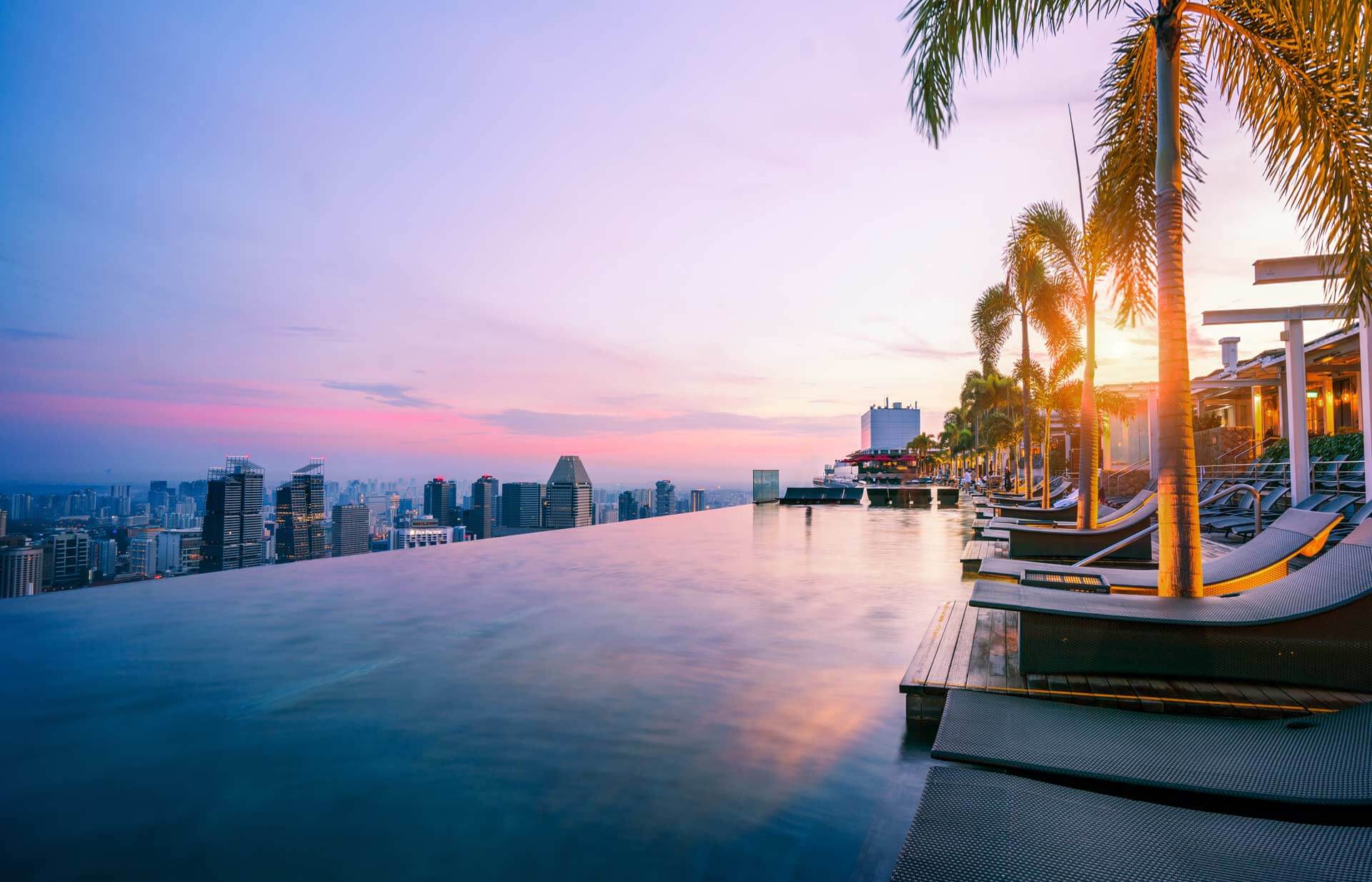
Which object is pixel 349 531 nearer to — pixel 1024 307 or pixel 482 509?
pixel 482 509

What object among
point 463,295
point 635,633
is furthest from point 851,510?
point 635,633

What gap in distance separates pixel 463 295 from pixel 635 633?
1922 cm

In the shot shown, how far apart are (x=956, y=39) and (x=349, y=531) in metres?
17.2

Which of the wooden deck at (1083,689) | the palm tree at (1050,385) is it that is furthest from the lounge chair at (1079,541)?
the palm tree at (1050,385)

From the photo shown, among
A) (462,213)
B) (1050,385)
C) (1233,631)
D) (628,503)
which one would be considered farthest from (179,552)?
(1050,385)

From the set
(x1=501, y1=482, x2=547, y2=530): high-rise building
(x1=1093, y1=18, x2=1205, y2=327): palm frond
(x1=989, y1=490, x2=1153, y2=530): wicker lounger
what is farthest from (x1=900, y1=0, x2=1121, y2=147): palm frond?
(x1=501, y1=482, x2=547, y2=530): high-rise building

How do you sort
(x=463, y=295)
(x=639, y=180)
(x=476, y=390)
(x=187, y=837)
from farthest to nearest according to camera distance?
(x=476, y=390) < (x=463, y=295) < (x=639, y=180) < (x=187, y=837)

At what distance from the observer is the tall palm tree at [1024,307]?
13641 millimetres

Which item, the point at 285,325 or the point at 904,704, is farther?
the point at 285,325

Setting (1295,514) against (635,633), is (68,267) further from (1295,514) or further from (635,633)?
(1295,514)

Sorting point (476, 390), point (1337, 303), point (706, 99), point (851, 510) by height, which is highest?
point (706, 99)

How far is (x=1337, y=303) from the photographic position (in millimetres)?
4973

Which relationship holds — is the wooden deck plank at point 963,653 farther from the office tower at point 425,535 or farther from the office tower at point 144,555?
the office tower at point 144,555

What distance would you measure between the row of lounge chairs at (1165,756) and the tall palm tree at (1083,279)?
22.1 ft
